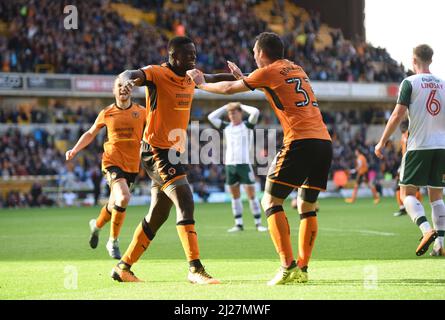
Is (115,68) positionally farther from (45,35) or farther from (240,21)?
(240,21)

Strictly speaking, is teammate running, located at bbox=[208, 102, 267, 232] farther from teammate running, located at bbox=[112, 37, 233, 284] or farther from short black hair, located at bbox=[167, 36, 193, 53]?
short black hair, located at bbox=[167, 36, 193, 53]

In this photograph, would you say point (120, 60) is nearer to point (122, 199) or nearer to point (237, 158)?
point (237, 158)

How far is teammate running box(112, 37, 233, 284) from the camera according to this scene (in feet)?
27.8

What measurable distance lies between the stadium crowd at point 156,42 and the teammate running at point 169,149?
95.7 ft

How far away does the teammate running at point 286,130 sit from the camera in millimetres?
8234

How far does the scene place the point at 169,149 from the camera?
866cm

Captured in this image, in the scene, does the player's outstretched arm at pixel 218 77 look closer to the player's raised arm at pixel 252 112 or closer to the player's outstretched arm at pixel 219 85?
the player's outstretched arm at pixel 219 85

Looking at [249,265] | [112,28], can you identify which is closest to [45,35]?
[112,28]

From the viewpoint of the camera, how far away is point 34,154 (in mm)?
35188

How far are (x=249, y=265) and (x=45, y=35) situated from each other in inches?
1152

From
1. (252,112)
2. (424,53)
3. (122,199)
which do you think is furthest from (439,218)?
(252,112)

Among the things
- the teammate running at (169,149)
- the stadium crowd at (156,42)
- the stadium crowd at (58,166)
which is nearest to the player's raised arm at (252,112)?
the teammate running at (169,149)

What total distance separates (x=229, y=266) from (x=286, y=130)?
2.69 meters
